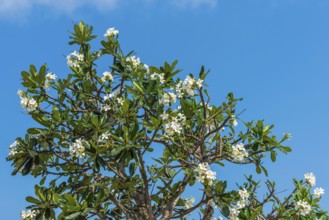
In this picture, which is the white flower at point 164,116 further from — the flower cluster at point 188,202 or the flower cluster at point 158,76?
the flower cluster at point 188,202

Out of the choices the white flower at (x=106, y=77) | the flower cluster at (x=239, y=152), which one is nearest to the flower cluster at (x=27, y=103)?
the white flower at (x=106, y=77)

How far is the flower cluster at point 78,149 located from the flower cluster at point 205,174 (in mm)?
1200

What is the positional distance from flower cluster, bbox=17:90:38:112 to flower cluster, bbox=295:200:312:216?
3173mm

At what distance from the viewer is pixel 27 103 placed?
17.9ft

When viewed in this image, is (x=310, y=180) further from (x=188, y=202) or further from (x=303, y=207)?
(x=188, y=202)

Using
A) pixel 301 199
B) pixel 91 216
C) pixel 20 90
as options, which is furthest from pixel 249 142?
pixel 20 90

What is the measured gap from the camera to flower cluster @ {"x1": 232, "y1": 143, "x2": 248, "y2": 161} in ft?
17.3

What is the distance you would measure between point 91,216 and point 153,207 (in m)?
1.18

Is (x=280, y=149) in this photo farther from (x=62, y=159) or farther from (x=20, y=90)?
(x=20, y=90)

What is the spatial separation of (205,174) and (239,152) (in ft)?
1.70

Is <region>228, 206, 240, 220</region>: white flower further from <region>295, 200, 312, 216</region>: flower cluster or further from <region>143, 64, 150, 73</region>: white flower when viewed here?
<region>143, 64, 150, 73</region>: white flower

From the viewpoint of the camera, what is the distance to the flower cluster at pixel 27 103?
5.42 metres

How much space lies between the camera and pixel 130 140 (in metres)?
4.92

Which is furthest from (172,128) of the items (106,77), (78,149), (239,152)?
(106,77)
